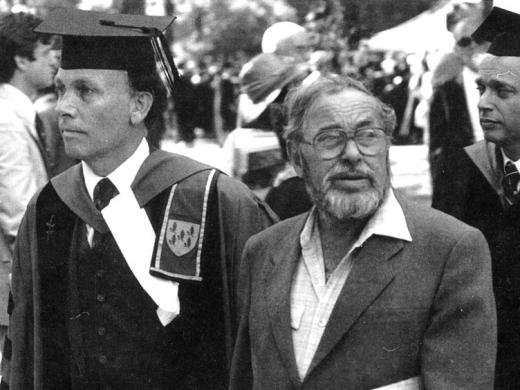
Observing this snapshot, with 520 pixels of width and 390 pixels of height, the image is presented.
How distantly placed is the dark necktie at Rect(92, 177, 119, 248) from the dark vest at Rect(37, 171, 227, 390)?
0.11 meters

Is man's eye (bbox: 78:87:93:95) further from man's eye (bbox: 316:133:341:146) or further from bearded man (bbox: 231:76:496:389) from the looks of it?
man's eye (bbox: 316:133:341:146)

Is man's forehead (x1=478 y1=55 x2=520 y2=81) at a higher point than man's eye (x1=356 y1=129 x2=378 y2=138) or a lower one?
higher

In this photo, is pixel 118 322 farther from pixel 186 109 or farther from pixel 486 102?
pixel 186 109

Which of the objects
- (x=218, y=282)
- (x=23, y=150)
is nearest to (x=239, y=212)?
(x=218, y=282)

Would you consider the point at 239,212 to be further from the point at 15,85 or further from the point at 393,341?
the point at 15,85

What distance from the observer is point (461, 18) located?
27.0ft

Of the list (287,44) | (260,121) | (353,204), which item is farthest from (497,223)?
(287,44)

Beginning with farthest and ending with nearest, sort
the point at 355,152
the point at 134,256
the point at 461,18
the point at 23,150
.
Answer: the point at 461,18 < the point at 23,150 < the point at 134,256 < the point at 355,152

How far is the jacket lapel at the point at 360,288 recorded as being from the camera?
2971mm

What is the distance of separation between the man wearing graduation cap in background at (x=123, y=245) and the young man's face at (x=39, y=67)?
6.70ft

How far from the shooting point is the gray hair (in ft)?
11.0

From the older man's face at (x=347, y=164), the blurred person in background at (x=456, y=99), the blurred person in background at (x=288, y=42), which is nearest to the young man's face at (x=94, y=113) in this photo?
the older man's face at (x=347, y=164)

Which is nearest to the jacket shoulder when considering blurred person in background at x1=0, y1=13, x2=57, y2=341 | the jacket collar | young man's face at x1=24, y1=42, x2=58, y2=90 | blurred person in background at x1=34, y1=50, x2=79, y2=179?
the jacket collar

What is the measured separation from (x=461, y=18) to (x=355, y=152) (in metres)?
5.35
